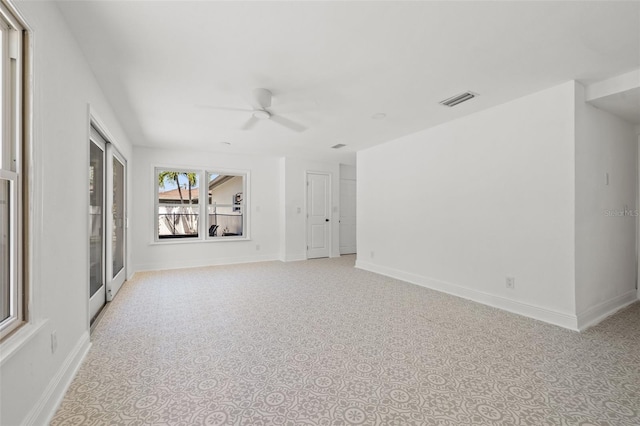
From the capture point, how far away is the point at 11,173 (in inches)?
55.0

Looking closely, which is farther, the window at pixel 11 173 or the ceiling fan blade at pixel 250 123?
the ceiling fan blade at pixel 250 123

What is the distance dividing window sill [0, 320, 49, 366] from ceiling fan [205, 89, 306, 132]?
96.0 inches

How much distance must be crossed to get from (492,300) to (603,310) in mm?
1009

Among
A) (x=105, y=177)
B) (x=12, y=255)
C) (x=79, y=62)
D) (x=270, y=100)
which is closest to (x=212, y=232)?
(x=105, y=177)

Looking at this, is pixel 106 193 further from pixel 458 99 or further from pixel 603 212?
pixel 603 212

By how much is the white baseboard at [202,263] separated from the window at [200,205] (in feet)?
1.44

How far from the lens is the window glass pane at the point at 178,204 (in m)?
5.78

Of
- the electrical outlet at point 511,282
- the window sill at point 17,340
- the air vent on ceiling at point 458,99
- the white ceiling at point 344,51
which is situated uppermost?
the white ceiling at point 344,51

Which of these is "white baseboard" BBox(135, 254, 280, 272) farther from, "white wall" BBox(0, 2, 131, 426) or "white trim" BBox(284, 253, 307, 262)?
"white wall" BBox(0, 2, 131, 426)

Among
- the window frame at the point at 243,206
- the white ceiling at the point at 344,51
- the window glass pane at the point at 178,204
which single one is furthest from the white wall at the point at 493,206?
the window glass pane at the point at 178,204

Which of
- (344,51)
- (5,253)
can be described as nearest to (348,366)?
(5,253)

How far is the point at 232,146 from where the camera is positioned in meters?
5.51

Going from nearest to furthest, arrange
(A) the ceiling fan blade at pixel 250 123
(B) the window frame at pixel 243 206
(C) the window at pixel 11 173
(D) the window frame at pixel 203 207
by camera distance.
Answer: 1. (C) the window at pixel 11 173
2. (A) the ceiling fan blade at pixel 250 123
3. (D) the window frame at pixel 203 207
4. (B) the window frame at pixel 243 206

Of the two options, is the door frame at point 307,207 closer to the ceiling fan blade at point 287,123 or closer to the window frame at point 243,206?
the window frame at point 243,206
